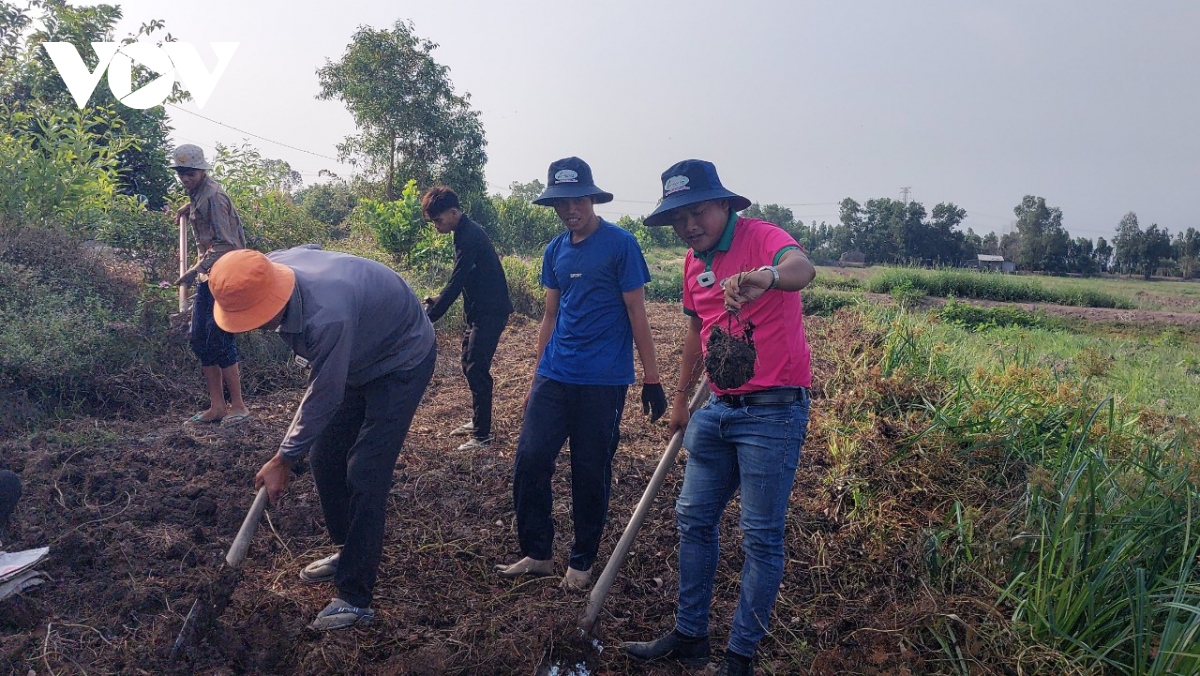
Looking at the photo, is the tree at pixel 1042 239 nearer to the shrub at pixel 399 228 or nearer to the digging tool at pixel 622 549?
the shrub at pixel 399 228

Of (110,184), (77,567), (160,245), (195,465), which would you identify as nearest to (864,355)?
(195,465)

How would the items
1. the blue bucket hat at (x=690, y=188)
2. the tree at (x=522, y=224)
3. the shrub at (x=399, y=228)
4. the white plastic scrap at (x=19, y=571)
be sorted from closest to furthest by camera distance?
the blue bucket hat at (x=690, y=188)
the white plastic scrap at (x=19, y=571)
the shrub at (x=399, y=228)
the tree at (x=522, y=224)

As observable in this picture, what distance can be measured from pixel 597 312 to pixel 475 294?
199 cm

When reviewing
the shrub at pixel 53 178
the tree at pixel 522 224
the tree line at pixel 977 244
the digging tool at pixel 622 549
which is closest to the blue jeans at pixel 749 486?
the digging tool at pixel 622 549

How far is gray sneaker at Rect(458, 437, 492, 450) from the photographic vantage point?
5.12m

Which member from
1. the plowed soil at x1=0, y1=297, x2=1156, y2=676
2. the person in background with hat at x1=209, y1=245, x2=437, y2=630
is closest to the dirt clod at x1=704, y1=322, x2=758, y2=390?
the plowed soil at x1=0, y1=297, x2=1156, y2=676

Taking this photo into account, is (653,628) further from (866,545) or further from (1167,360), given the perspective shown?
(1167,360)

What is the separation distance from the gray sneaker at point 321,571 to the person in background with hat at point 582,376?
2.46 feet

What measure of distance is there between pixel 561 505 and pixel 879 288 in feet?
A: 59.8

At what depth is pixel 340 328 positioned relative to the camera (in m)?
2.54

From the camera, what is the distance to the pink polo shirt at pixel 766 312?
97.6 inches

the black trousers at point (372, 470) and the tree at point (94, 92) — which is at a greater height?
the tree at point (94, 92)

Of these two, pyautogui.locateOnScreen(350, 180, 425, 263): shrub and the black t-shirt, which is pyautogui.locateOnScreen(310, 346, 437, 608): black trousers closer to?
the black t-shirt

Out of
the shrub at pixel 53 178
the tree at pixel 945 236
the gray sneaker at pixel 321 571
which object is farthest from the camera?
the tree at pixel 945 236
